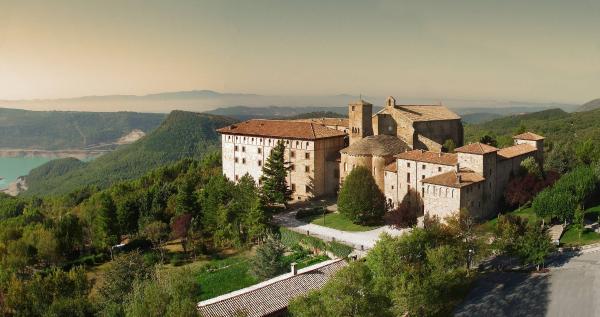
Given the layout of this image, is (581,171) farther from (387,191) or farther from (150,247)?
(150,247)

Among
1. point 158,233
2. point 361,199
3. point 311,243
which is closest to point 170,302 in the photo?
point 311,243

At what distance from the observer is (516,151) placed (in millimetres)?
44906

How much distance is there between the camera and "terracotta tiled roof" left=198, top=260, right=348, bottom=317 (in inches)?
1008

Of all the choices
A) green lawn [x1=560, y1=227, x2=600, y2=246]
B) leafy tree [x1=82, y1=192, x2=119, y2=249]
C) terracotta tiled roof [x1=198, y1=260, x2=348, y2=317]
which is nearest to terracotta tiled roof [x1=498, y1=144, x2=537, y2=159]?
green lawn [x1=560, y1=227, x2=600, y2=246]

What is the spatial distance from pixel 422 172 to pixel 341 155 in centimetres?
957

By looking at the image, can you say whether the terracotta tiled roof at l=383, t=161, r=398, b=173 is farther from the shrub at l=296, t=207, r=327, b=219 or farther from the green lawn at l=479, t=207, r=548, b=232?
the green lawn at l=479, t=207, r=548, b=232

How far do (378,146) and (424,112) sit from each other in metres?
11.5

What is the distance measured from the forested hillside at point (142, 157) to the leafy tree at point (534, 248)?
12900 cm

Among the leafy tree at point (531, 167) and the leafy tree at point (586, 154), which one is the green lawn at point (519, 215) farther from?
the leafy tree at point (586, 154)

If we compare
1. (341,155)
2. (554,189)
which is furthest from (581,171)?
(341,155)

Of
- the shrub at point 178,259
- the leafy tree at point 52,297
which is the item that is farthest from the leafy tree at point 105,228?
the leafy tree at point 52,297

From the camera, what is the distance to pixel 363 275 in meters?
21.2

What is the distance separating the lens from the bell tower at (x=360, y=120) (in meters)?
50.2

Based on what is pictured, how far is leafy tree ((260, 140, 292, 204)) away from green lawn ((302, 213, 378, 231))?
416 centimetres
